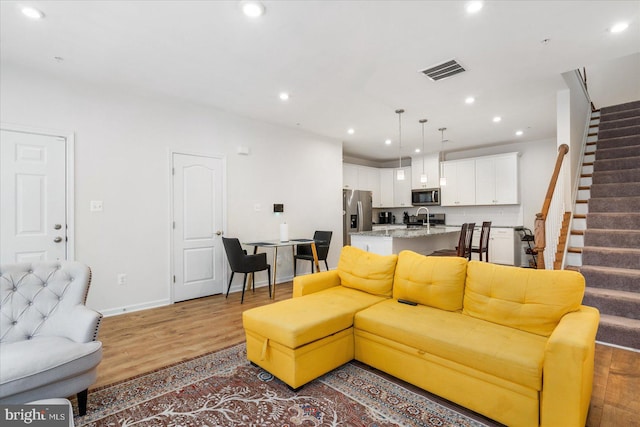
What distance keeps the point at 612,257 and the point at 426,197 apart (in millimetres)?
4558

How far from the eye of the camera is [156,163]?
409 cm

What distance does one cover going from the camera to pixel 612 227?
376 centimetres

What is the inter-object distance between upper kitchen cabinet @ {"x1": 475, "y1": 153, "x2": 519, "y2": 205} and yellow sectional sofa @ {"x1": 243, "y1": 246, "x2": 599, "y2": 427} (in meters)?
5.03

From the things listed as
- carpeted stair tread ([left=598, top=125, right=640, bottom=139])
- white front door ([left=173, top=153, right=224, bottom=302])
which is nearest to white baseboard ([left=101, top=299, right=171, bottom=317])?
white front door ([left=173, top=153, right=224, bottom=302])

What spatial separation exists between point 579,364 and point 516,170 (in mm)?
6049

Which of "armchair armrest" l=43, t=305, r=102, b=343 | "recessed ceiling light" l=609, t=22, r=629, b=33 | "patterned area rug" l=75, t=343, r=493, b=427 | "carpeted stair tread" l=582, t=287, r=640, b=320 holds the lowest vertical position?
"patterned area rug" l=75, t=343, r=493, b=427

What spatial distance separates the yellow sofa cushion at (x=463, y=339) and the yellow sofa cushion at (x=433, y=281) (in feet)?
0.28

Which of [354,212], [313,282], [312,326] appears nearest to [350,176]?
[354,212]

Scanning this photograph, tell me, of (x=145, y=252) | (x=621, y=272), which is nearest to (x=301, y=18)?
(x=145, y=252)

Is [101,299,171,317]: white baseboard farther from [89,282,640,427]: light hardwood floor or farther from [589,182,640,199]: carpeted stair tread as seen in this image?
[589,182,640,199]: carpeted stair tread

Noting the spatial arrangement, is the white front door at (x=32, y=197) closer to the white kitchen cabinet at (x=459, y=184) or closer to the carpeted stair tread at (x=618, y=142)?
the white kitchen cabinet at (x=459, y=184)

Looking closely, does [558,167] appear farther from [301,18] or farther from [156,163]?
[156,163]

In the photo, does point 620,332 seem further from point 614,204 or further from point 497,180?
point 497,180

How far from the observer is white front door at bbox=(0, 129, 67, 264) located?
124 inches
